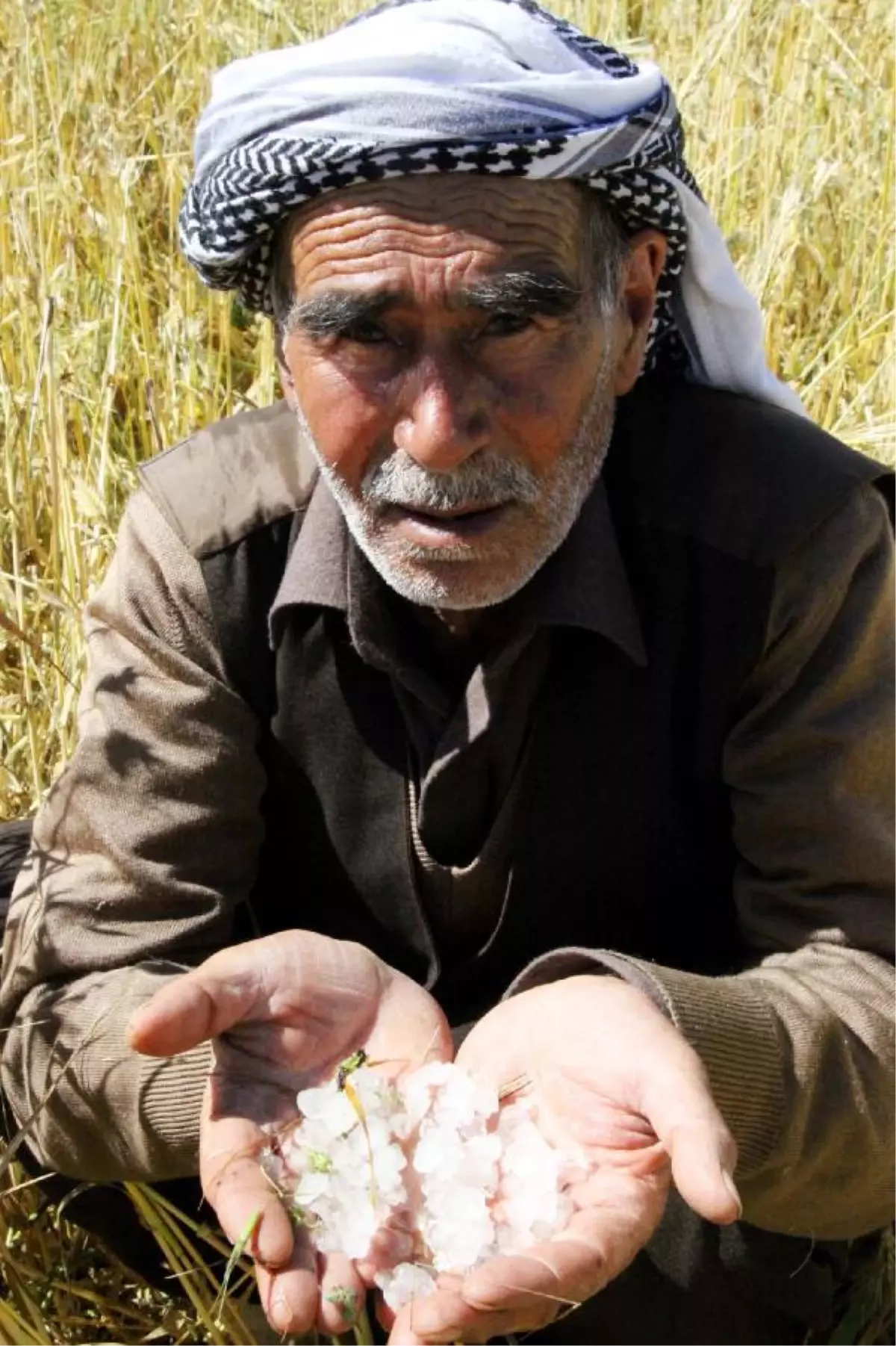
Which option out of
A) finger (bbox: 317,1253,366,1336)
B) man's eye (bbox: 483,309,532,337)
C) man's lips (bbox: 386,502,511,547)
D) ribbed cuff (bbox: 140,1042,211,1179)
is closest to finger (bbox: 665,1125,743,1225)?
finger (bbox: 317,1253,366,1336)

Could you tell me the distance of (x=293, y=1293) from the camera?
1.53 meters

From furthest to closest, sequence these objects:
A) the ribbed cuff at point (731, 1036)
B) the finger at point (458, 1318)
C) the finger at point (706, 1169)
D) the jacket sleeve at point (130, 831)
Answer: the jacket sleeve at point (130, 831) < the ribbed cuff at point (731, 1036) < the finger at point (458, 1318) < the finger at point (706, 1169)

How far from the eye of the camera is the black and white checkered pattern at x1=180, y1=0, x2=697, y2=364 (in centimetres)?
184

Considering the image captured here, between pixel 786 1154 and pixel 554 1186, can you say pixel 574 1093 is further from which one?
pixel 786 1154

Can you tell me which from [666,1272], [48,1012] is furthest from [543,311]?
[666,1272]

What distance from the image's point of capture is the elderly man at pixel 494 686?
1.81m

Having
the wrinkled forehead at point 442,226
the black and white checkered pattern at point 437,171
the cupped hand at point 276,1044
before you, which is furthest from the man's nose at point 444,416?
the cupped hand at point 276,1044

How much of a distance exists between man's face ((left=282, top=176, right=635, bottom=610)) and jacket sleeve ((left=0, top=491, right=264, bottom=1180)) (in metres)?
0.26

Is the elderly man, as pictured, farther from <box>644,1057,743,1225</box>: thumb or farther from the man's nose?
<box>644,1057,743,1225</box>: thumb

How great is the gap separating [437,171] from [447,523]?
1.22 feet

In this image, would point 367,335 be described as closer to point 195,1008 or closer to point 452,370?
point 452,370

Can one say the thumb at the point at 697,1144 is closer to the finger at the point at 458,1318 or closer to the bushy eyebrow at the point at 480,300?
the finger at the point at 458,1318

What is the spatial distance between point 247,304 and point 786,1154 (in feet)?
3.93

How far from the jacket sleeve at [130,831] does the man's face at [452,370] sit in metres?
0.26
